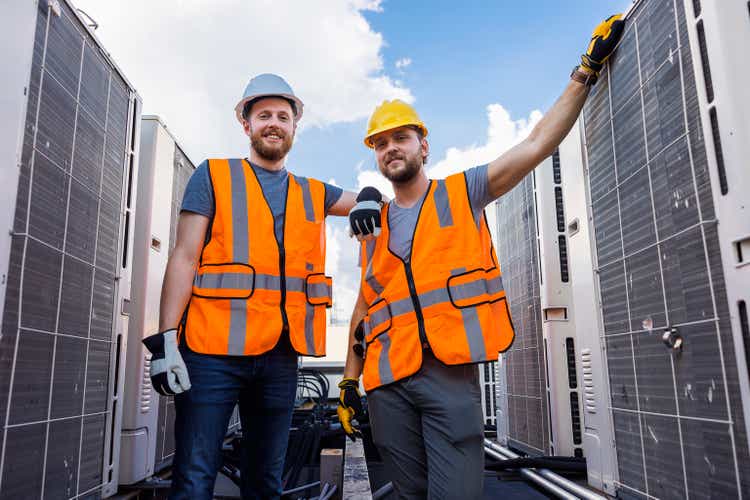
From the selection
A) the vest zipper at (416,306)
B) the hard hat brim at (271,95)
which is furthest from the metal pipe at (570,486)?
the hard hat brim at (271,95)

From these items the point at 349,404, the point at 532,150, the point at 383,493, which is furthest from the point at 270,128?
the point at 383,493

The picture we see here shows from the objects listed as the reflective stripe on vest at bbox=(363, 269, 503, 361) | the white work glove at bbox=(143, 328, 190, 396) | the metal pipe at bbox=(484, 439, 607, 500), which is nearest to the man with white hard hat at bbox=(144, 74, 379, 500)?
the white work glove at bbox=(143, 328, 190, 396)

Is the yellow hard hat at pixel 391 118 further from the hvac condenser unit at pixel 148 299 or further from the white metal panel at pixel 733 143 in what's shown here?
the hvac condenser unit at pixel 148 299

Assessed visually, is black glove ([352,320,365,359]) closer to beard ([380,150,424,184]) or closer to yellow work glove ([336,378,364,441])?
yellow work glove ([336,378,364,441])

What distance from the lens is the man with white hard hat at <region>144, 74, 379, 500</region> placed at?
76.4 inches

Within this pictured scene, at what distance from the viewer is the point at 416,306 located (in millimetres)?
1915

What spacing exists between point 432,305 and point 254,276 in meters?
0.69

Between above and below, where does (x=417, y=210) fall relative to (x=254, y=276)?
above

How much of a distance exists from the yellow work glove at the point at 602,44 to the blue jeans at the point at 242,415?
166 centimetres

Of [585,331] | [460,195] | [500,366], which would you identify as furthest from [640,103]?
[500,366]

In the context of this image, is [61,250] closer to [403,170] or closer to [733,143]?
[403,170]

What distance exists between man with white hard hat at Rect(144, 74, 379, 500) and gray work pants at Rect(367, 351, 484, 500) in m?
0.42

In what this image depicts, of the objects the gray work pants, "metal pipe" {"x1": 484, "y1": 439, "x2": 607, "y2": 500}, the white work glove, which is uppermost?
the white work glove

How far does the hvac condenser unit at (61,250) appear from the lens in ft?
6.85
